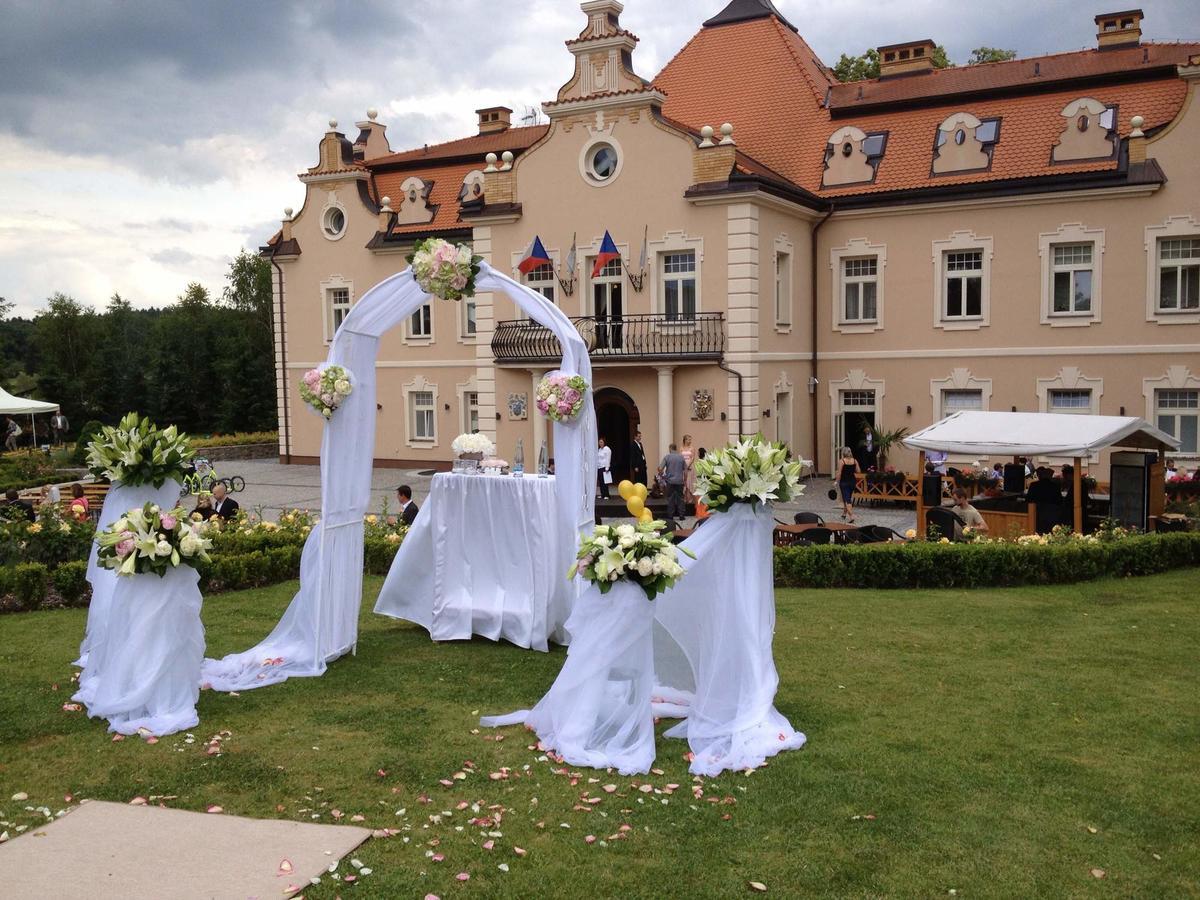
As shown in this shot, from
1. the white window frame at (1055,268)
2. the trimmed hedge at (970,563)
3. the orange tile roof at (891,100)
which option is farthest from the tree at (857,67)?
the trimmed hedge at (970,563)

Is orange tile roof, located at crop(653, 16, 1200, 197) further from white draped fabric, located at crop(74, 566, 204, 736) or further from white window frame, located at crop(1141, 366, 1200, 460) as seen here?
white draped fabric, located at crop(74, 566, 204, 736)

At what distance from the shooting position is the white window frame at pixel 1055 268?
74.2 feet

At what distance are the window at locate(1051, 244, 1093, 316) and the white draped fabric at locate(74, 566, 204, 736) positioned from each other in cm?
2051

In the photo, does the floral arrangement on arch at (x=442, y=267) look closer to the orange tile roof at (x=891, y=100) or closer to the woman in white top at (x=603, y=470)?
the woman in white top at (x=603, y=470)

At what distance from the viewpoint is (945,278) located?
24234 mm

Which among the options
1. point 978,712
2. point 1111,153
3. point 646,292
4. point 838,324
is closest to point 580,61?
point 646,292

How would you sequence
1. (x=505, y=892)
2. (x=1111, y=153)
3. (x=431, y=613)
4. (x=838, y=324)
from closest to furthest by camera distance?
(x=505, y=892) → (x=431, y=613) → (x=1111, y=153) → (x=838, y=324)

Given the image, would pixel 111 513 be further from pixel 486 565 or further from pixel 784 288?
pixel 784 288

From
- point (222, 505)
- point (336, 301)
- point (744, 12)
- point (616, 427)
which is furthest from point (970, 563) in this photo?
point (336, 301)

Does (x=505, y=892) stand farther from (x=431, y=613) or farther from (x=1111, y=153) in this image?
(x=1111, y=153)

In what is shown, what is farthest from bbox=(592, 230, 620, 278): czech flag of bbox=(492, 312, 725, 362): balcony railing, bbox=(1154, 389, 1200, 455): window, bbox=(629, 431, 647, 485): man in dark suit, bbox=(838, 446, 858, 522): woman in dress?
bbox=(1154, 389, 1200, 455): window

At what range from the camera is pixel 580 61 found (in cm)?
2439

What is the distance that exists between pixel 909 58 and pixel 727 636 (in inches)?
916

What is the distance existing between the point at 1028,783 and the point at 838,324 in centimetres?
1996
